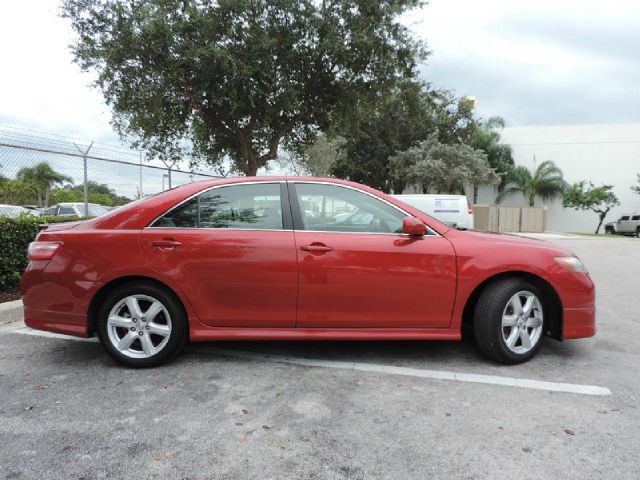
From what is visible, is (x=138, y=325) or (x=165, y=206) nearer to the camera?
(x=138, y=325)

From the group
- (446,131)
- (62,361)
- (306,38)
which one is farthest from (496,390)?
(446,131)

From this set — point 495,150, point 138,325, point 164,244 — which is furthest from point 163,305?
point 495,150

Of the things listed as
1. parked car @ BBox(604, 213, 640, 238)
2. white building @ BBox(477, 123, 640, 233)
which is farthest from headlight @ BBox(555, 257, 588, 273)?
white building @ BBox(477, 123, 640, 233)

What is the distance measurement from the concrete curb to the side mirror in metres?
4.56

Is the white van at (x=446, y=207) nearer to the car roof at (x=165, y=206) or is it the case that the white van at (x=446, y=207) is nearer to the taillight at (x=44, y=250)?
the car roof at (x=165, y=206)

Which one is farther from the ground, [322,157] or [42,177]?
[322,157]

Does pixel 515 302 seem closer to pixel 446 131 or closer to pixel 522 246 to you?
pixel 522 246

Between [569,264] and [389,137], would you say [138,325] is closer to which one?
[569,264]

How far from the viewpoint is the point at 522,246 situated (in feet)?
12.6

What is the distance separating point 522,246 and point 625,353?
1.60m

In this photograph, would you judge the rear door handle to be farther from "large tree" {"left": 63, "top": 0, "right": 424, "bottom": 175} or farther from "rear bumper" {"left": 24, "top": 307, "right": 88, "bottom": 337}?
"large tree" {"left": 63, "top": 0, "right": 424, "bottom": 175}

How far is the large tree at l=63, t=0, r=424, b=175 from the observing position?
36.0 feet

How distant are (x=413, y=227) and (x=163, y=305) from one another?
210cm

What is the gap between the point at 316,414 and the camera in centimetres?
296
